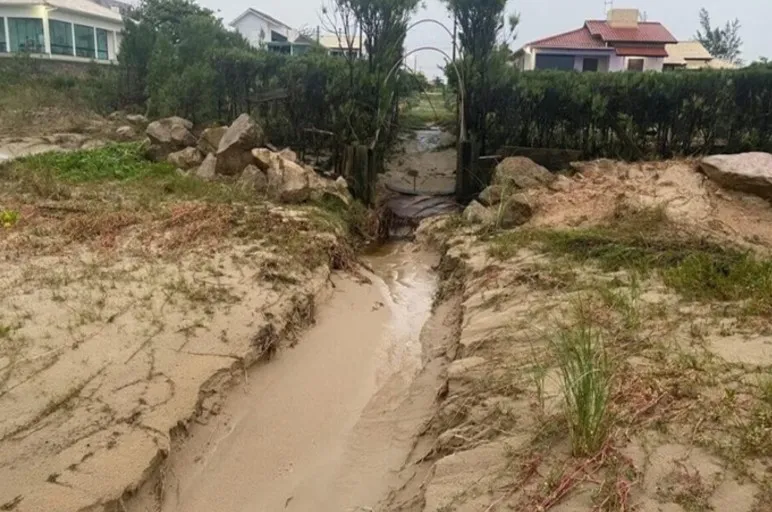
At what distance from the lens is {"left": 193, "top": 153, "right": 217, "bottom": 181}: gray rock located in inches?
367

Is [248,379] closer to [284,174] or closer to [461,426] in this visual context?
[461,426]

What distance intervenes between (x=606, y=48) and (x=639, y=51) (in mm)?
1321

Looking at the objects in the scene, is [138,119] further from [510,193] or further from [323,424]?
[323,424]

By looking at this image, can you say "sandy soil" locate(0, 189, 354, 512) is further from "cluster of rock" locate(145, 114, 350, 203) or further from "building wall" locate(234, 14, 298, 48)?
"building wall" locate(234, 14, 298, 48)

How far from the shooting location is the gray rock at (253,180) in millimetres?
8711

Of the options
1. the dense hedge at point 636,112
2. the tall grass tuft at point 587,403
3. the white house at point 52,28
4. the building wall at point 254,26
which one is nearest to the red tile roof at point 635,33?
the building wall at point 254,26

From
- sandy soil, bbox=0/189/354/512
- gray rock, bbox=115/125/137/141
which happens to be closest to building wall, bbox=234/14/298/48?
gray rock, bbox=115/125/137/141

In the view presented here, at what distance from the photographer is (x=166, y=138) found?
33.5 ft

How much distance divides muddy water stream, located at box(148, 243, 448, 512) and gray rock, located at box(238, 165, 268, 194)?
3287 millimetres

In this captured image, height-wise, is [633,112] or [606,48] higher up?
[606,48]

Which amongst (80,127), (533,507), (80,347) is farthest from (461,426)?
(80,127)

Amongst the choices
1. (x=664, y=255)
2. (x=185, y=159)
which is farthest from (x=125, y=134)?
(x=664, y=255)

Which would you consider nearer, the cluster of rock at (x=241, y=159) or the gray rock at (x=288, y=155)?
the cluster of rock at (x=241, y=159)

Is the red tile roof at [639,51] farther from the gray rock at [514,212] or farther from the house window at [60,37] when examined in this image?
the house window at [60,37]
